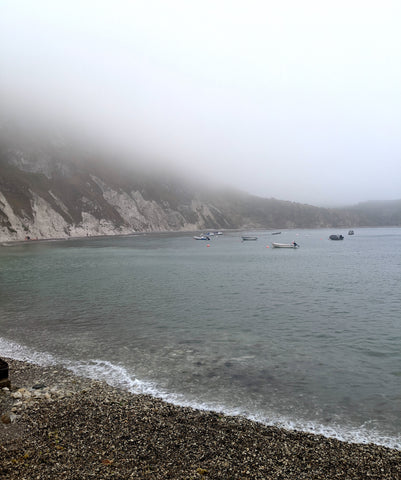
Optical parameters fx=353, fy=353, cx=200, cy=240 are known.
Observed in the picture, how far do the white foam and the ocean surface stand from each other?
0.05 meters

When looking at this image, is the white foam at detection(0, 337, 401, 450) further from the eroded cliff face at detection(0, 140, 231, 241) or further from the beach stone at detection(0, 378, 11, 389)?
the eroded cliff face at detection(0, 140, 231, 241)

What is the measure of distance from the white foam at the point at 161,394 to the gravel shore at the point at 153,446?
626mm

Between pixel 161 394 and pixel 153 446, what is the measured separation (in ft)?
13.6

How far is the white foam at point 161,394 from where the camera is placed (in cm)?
1162

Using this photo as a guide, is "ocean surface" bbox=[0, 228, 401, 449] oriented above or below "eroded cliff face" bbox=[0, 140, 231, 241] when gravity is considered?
below

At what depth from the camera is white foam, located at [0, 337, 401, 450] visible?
38.1 ft

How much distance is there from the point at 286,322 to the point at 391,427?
14.1 meters

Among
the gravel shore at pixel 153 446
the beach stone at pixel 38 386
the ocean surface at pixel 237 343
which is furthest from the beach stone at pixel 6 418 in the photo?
the ocean surface at pixel 237 343

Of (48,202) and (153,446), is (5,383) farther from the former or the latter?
(48,202)

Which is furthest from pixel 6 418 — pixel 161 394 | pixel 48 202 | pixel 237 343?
pixel 48 202

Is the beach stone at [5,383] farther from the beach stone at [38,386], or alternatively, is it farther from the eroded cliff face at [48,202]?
the eroded cliff face at [48,202]

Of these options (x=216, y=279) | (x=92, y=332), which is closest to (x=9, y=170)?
(x=216, y=279)

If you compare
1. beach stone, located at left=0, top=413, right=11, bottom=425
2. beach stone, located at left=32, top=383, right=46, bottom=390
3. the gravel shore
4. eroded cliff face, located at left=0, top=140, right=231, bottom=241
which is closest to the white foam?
the gravel shore

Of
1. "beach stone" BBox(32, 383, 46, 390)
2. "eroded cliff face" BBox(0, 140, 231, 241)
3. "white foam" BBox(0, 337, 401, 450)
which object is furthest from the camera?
"eroded cliff face" BBox(0, 140, 231, 241)
